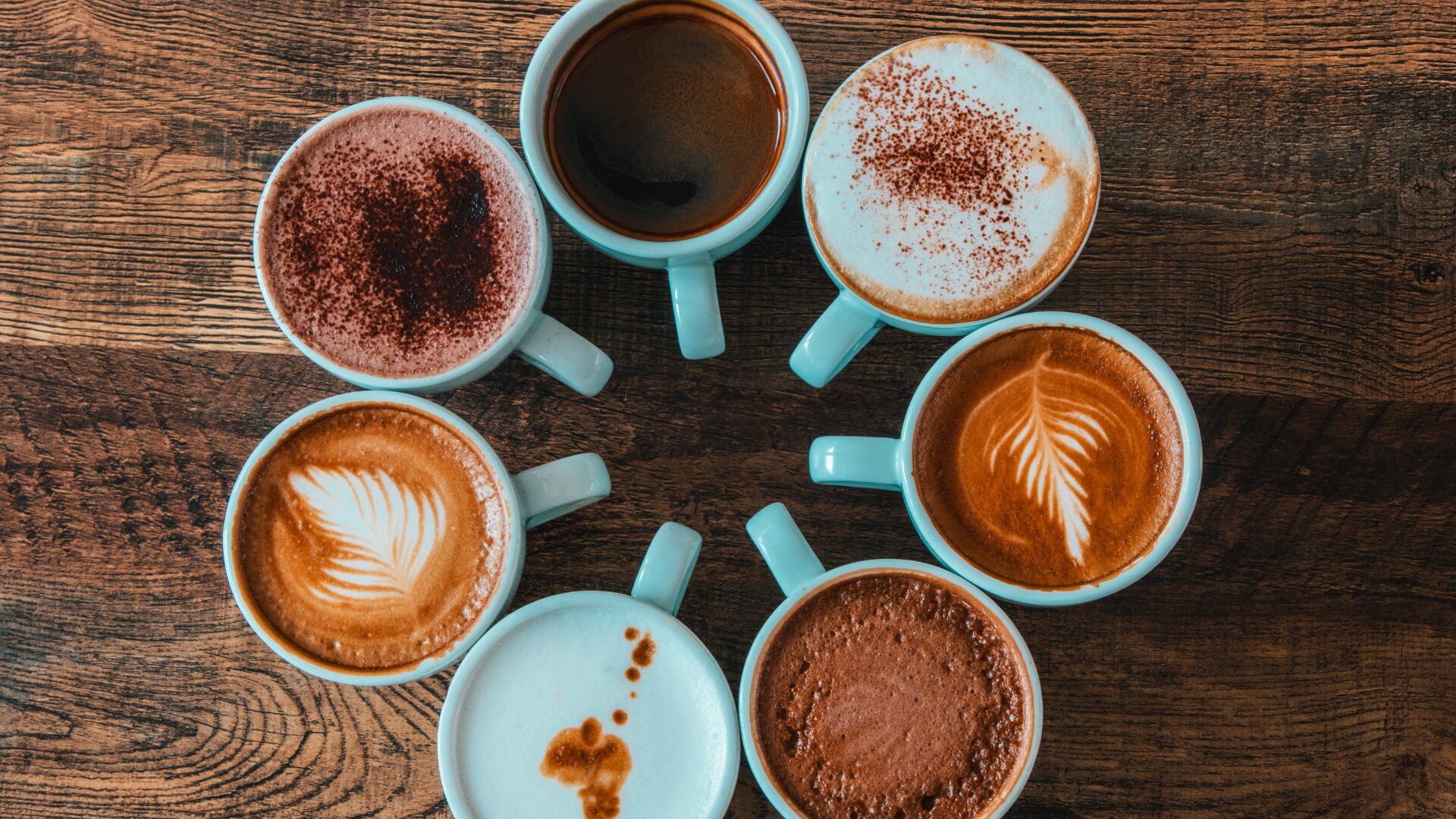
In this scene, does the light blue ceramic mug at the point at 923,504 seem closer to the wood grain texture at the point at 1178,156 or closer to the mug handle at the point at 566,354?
the wood grain texture at the point at 1178,156

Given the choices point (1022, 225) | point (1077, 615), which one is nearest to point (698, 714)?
point (1077, 615)

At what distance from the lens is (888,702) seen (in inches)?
54.3

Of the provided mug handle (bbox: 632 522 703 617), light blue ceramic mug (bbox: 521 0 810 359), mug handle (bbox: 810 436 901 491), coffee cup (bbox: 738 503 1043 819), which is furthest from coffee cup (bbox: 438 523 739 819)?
light blue ceramic mug (bbox: 521 0 810 359)

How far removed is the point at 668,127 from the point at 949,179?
0.46m

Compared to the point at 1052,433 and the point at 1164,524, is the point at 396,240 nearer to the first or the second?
the point at 1052,433

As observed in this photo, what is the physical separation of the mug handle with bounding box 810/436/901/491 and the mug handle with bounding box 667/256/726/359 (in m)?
0.23

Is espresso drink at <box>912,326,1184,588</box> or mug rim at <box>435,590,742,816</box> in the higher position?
espresso drink at <box>912,326,1184,588</box>

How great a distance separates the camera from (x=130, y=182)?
5.16 feet

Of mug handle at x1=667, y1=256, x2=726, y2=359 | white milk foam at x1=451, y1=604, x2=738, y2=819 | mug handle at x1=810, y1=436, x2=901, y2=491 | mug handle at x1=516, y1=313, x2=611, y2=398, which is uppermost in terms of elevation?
mug handle at x1=667, y1=256, x2=726, y2=359

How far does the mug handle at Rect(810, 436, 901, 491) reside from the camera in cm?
134

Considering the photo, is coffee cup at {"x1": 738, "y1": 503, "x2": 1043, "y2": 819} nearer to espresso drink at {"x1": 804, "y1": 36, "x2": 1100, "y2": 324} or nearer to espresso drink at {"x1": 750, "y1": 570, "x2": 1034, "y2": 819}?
espresso drink at {"x1": 750, "y1": 570, "x2": 1034, "y2": 819}

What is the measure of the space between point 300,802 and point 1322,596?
68.8 inches

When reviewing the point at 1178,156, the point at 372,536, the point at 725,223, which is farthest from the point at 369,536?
the point at 1178,156

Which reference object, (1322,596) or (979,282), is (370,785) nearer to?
(979,282)
